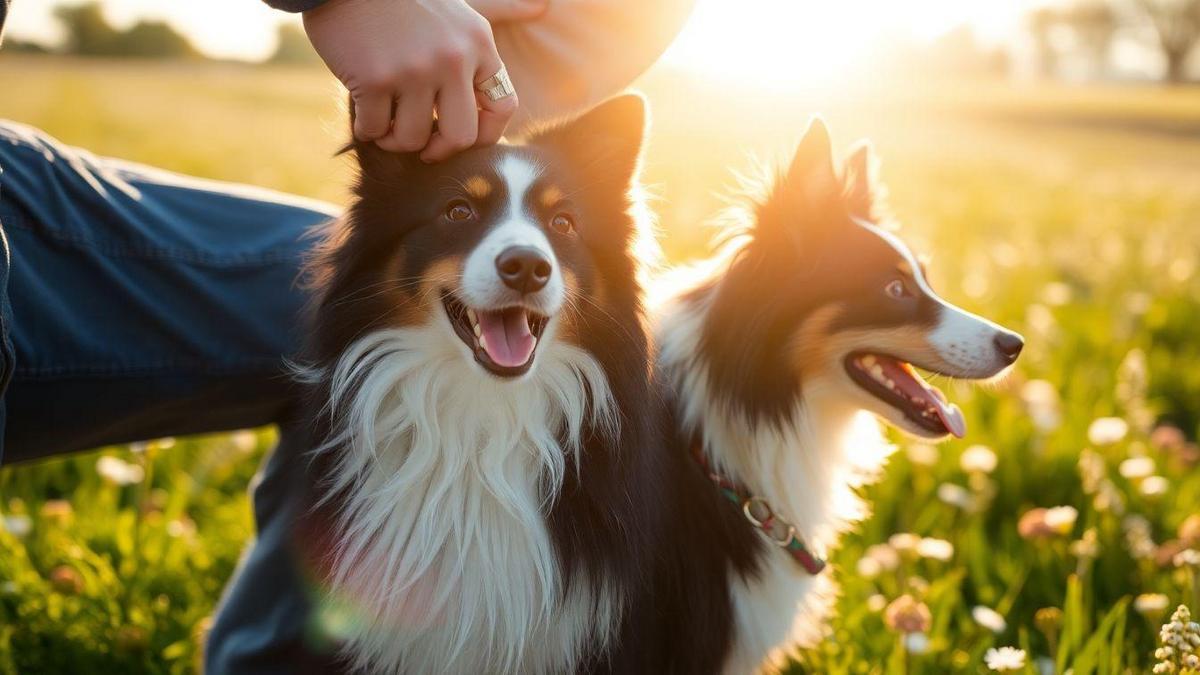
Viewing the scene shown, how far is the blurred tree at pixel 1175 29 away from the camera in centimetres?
5866

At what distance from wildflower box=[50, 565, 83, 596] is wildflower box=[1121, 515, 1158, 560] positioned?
10.7ft

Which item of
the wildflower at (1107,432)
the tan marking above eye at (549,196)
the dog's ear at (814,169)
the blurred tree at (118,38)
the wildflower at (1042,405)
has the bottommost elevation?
the blurred tree at (118,38)

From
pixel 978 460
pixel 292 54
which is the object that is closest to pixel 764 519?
pixel 978 460

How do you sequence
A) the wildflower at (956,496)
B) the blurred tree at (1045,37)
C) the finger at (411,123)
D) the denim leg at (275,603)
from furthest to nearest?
the blurred tree at (1045,37)
the wildflower at (956,496)
the denim leg at (275,603)
the finger at (411,123)

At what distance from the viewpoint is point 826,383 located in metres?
2.88

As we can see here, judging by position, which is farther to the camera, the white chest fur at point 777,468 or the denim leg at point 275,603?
the white chest fur at point 777,468

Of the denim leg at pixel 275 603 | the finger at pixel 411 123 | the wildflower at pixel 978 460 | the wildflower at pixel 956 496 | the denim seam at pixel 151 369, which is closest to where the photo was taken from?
the finger at pixel 411 123

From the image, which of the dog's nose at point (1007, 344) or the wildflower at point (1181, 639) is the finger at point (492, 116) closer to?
the dog's nose at point (1007, 344)

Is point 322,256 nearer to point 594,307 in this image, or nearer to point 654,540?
point 594,307

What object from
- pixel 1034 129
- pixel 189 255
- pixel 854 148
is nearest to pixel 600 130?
pixel 854 148

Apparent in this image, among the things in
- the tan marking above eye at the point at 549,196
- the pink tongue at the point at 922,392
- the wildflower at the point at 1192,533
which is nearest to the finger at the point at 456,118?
the tan marking above eye at the point at 549,196

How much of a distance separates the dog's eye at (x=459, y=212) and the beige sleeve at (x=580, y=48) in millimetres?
426

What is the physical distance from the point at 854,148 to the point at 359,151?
148cm

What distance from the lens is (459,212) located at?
2355mm
